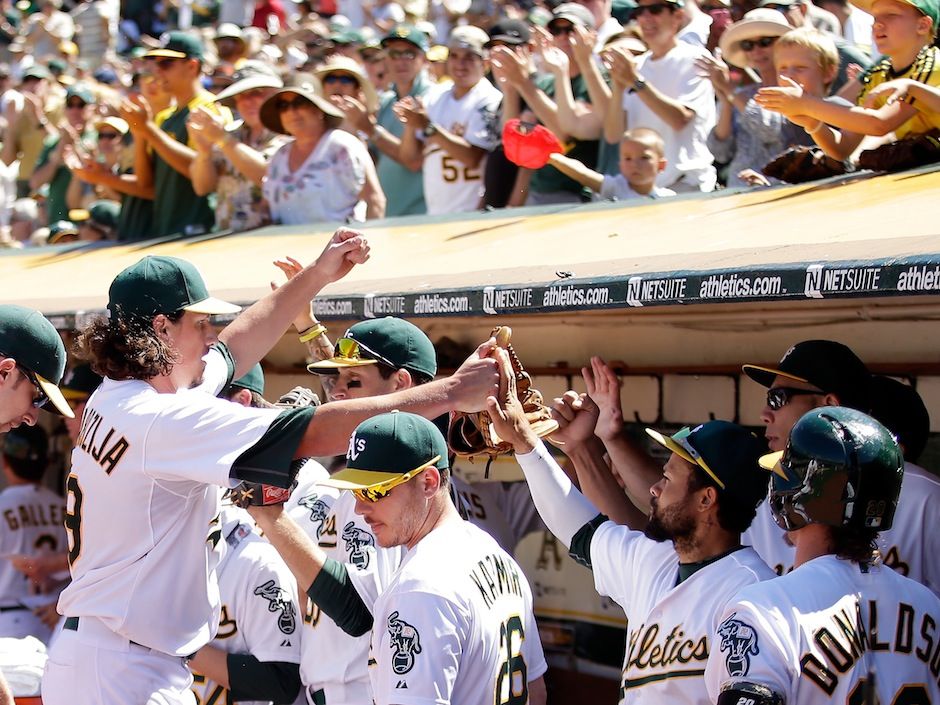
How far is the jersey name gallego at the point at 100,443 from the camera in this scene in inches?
135

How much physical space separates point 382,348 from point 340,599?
796 mm

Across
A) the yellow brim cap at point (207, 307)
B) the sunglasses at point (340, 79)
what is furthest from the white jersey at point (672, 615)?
the sunglasses at point (340, 79)

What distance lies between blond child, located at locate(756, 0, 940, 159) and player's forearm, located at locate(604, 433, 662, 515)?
1247 millimetres

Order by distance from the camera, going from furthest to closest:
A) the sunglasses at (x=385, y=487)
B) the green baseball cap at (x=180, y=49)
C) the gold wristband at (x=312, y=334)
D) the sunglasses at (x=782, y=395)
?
the green baseball cap at (x=180, y=49)
the gold wristband at (x=312, y=334)
the sunglasses at (x=782, y=395)
the sunglasses at (x=385, y=487)

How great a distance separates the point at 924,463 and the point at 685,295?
1.04 m

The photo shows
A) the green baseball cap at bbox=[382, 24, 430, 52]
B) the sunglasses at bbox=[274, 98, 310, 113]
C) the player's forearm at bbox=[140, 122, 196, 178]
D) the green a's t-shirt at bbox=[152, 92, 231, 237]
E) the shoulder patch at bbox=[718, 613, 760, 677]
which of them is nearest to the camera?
the shoulder patch at bbox=[718, 613, 760, 677]

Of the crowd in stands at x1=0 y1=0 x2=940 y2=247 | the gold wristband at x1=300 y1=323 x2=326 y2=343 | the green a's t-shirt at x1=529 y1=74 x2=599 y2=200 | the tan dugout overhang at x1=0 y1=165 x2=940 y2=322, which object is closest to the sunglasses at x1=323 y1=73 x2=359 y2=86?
the crowd in stands at x1=0 y1=0 x2=940 y2=247

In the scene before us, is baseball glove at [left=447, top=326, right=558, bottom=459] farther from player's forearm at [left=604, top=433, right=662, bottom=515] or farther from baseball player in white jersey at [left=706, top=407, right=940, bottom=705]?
baseball player in white jersey at [left=706, top=407, right=940, bottom=705]

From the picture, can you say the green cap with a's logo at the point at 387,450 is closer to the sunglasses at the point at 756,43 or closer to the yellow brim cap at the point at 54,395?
the yellow brim cap at the point at 54,395

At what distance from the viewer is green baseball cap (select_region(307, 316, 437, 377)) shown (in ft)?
13.7

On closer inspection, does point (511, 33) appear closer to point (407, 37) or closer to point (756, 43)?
point (407, 37)

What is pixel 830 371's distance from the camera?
3.56 metres

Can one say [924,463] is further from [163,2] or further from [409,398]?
[163,2]

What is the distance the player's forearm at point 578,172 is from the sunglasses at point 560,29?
133 cm
